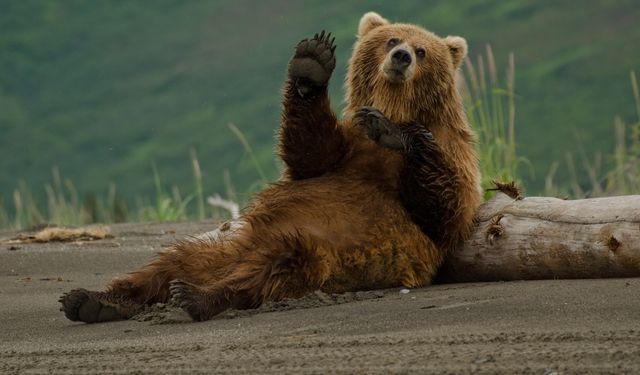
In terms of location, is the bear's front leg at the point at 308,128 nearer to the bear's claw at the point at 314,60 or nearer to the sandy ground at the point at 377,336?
the bear's claw at the point at 314,60

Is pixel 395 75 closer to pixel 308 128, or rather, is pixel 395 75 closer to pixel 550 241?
pixel 308 128

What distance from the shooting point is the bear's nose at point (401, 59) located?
230 inches

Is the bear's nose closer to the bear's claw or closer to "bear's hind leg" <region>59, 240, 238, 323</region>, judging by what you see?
the bear's claw

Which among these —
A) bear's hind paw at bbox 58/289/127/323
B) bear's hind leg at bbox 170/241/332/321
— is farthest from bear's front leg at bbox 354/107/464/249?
bear's hind paw at bbox 58/289/127/323

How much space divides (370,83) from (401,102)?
0.90ft

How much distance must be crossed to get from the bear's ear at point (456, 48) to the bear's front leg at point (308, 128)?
0.96 metres

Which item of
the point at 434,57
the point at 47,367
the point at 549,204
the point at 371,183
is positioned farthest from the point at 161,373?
the point at 434,57

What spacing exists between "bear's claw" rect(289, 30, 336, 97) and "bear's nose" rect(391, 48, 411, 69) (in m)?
0.47

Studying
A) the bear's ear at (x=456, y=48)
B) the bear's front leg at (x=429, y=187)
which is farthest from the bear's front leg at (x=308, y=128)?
the bear's ear at (x=456, y=48)

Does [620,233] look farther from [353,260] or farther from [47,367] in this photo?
[47,367]

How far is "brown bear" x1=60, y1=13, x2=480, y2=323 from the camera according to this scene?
16.6 feet

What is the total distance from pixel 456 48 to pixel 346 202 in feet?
4.49

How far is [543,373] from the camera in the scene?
326 centimetres

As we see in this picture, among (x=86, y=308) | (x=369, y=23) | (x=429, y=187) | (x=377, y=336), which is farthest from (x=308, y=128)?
(x=377, y=336)
